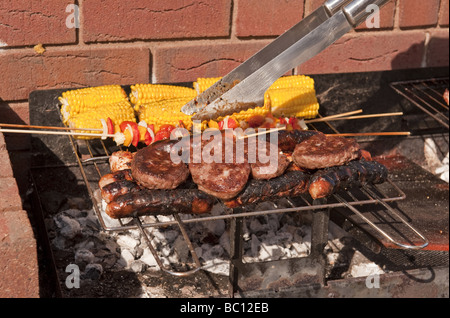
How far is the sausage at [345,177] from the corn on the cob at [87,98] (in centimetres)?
162

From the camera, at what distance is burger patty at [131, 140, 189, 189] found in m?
3.21

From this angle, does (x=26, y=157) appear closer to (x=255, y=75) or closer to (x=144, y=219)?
(x=144, y=219)

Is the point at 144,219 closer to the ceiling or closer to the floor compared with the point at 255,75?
closer to the floor

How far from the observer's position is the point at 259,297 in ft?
12.3

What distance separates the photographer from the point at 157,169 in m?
3.27

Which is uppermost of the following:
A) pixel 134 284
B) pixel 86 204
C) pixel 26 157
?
pixel 26 157

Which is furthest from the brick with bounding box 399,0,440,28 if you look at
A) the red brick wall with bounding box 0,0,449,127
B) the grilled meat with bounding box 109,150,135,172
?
the grilled meat with bounding box 109,150,135,172

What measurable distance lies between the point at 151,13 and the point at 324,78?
148 centimetres

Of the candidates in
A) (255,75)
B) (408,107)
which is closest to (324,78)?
(408,107)

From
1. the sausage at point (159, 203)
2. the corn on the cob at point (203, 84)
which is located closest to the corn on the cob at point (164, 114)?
the corn on the cob at point (203, 84)

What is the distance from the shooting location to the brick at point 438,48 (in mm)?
5516

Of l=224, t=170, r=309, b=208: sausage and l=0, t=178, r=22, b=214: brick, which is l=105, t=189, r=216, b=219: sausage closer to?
l=224, t=170, r=309, b=208: sausage

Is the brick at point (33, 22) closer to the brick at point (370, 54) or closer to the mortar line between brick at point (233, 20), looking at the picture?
the mortar line between brick at point (233, 20)

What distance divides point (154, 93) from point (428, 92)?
2520 millimetres
